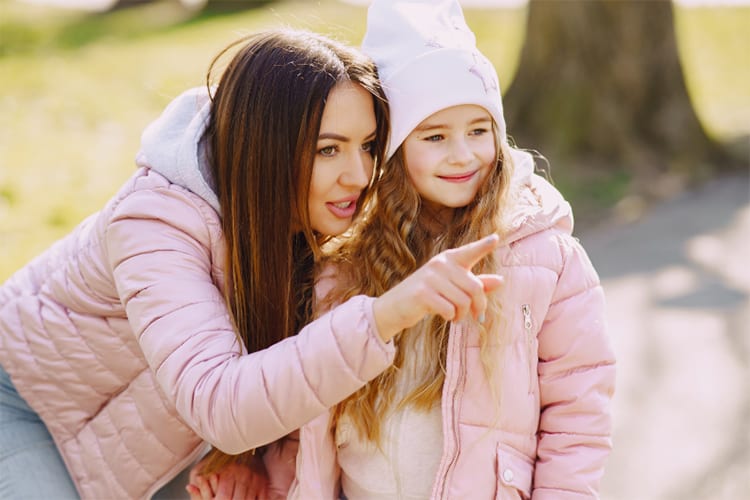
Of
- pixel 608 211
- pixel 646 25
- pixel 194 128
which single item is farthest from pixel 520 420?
pixel 646 25

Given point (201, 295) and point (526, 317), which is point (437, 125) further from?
point (201, 295)

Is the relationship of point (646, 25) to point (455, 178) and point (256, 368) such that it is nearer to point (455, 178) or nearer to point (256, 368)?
point (455, 178)

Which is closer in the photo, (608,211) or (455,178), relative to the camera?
(455,178)

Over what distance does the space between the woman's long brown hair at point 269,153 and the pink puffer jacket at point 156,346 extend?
6 cm

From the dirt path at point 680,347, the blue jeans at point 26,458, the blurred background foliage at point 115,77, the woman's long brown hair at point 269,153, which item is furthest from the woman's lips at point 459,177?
the dirt path at point 680,347

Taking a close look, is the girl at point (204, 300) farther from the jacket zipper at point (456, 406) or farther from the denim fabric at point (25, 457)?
the jacket zipper at point (456, 406)

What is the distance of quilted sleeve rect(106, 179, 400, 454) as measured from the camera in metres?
1.72

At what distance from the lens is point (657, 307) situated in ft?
15.1

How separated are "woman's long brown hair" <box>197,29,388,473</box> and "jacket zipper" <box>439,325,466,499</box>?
0.42 metres

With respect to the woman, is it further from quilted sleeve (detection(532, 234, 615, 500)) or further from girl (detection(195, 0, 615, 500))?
quilted sleeve (detection(532, 234, 615, 500))

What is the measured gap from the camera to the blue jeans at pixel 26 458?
2.26 metres

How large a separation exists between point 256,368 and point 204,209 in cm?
49

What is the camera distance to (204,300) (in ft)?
6.57

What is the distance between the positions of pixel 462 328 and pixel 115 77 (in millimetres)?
7365
